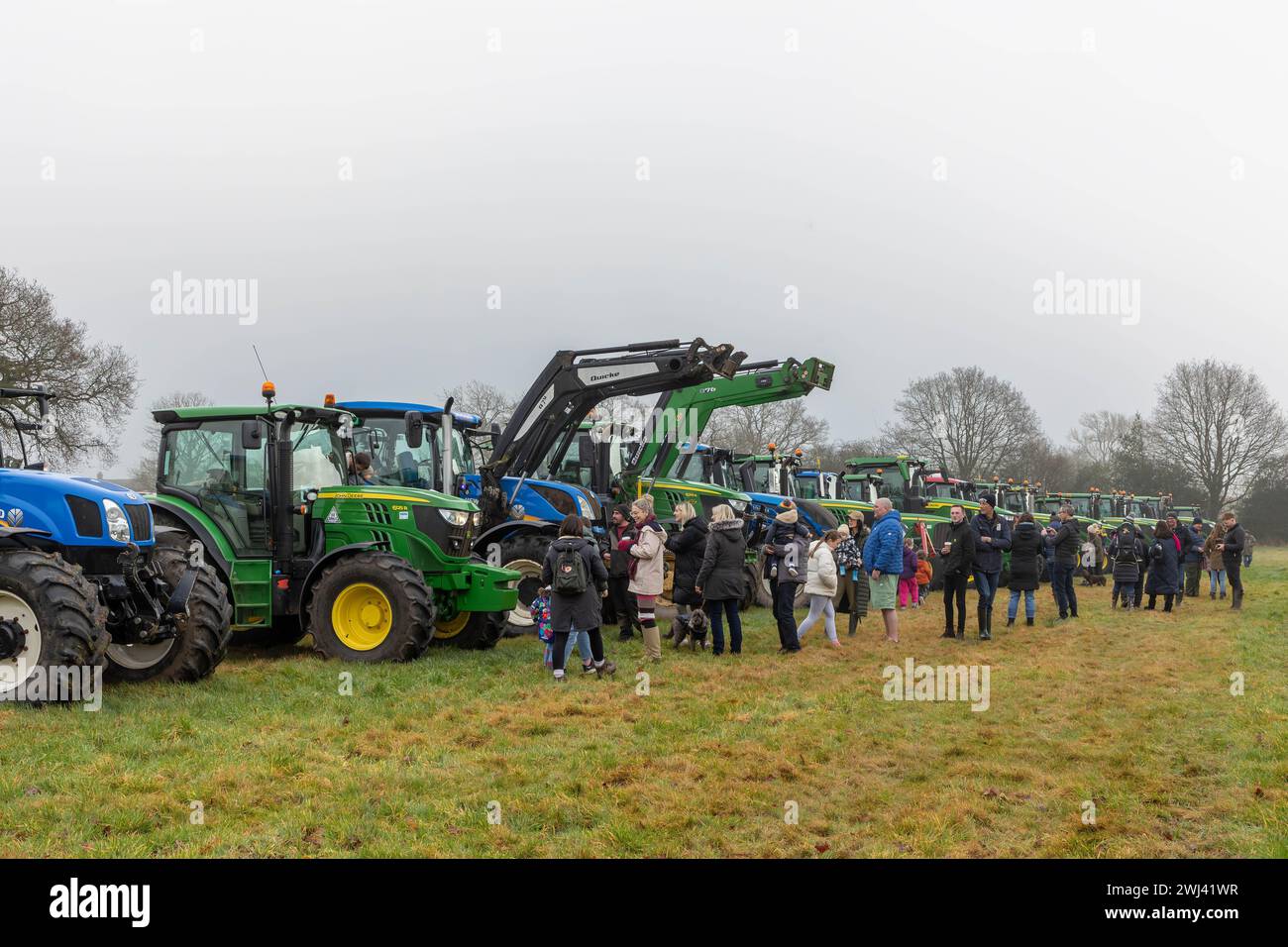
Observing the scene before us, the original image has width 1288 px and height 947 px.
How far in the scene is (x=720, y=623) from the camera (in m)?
11.9

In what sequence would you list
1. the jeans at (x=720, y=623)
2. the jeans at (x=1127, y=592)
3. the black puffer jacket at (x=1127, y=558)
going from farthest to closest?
1. the jeans at (x=1127, y=592)
2. the black puffer jacket at (x=1127, y=558)
3. the jeans at (x=720, y=623)

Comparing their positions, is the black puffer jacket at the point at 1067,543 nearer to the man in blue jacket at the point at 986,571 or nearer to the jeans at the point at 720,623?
the man in blue jacket at the point at 986,571

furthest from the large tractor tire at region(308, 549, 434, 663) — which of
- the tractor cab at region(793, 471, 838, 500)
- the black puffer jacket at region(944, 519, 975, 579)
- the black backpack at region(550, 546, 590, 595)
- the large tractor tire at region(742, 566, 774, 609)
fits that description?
the tractor cab at region(793, 471, 838, 500)

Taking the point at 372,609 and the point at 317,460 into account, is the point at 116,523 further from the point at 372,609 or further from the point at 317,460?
the point at 317,460

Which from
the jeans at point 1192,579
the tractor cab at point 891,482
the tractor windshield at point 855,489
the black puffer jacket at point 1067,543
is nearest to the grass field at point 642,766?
the black puffer jacket at point 1067,543

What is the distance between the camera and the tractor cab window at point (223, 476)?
34.8ft

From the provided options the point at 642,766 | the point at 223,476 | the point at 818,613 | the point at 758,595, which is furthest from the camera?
the point at 758,595

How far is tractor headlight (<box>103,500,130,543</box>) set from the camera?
8.05m

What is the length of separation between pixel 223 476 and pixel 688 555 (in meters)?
5.04

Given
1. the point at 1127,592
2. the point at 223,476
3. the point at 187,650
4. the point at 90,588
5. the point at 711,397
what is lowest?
the point at 1127,592

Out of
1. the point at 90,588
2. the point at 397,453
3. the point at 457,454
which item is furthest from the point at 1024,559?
the point at 90,588

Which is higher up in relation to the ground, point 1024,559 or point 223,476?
point 223,476

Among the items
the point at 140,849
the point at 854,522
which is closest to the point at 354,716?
the point at 140,849

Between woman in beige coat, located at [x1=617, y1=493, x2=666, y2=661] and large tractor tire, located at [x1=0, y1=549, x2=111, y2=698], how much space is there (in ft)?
17.4
